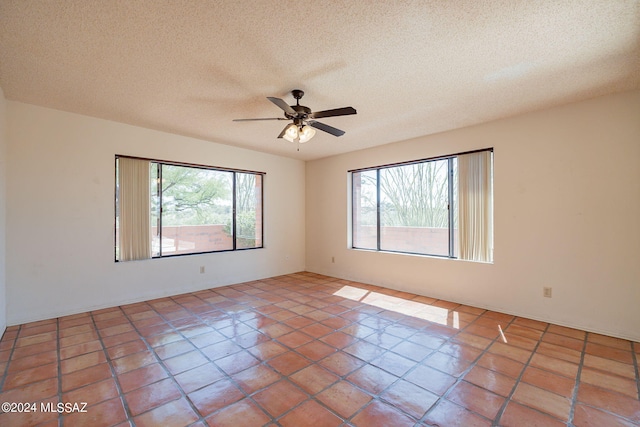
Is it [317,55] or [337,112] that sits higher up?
[317,55]

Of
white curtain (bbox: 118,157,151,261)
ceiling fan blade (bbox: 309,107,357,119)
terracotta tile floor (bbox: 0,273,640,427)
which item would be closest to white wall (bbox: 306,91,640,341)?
terracotta tile floor (bbox: 0,273,640,427)

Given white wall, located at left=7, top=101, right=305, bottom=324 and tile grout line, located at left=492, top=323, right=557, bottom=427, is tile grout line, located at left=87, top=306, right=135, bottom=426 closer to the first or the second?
white wall, located at left=7, top=101, right=305, bottom=324

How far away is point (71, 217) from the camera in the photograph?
12.0 ft

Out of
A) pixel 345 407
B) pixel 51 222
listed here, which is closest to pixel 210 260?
pixel 51 222

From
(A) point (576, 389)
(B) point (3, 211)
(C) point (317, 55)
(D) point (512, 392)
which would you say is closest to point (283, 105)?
(C) point (317, 55)

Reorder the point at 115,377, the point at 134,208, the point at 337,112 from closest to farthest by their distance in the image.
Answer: the point at 115,377 < the point at 337,112 < the point at 134,208

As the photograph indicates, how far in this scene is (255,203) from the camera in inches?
227

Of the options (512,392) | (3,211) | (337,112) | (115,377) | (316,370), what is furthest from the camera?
(3,211)

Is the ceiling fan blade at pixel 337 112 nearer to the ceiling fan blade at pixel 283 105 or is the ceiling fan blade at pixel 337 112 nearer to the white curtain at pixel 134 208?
the ceiling fan blade at pixel 283 105

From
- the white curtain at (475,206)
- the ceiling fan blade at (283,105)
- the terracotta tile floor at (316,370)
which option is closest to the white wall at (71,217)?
the terracotta tile floor at (316,370)

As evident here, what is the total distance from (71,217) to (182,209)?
1.41m

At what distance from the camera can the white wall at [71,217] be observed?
333cm

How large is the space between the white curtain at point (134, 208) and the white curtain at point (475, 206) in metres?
4.71

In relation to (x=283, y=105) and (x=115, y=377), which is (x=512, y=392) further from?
(x=115, y=377)
